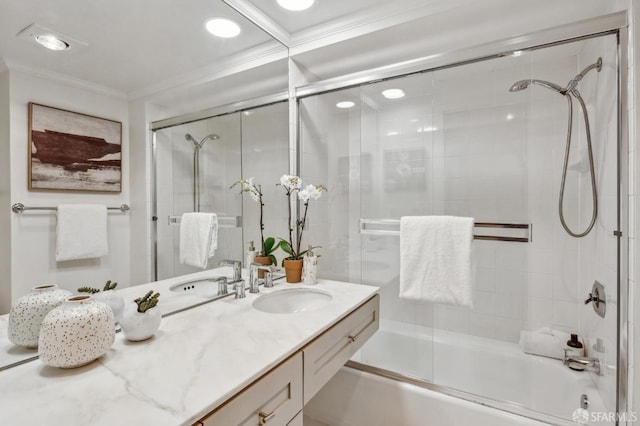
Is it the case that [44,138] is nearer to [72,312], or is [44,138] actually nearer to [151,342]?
[72,312]

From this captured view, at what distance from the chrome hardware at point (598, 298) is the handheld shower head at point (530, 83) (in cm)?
106

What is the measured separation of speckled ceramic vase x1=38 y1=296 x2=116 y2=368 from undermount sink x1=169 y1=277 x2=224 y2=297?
0.44 meters

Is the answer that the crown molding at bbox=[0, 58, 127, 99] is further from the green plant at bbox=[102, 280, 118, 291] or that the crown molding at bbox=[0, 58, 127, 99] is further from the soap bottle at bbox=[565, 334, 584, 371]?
the soap bottle at bbox=[565, 334, 584, 371]

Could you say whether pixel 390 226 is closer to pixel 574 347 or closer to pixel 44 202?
pixel 574 347

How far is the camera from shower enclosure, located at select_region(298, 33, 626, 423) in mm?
1663

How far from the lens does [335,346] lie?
1227 mm

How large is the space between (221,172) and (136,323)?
0.81 m

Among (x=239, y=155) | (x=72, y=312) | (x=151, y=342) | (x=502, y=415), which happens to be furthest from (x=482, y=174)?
(x=72, y=312)

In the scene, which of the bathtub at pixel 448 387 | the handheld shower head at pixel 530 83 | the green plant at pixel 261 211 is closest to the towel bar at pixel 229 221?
the green plant at pixel 261 211

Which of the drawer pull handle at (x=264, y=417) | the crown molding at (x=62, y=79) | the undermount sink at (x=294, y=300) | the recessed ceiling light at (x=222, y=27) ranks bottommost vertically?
the drawer pull handle at (x=264, y=417)

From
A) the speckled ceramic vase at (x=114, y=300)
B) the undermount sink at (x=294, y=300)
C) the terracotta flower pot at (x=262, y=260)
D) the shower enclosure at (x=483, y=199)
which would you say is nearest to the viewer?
the speckled ceramic vase at (x=114, y=300)

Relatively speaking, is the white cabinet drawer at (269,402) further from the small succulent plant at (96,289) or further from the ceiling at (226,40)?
the ceiling at (226,40)

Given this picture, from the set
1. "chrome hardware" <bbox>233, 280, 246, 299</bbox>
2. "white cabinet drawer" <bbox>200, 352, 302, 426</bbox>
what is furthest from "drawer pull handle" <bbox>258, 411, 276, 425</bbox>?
"chrome hardware" <bbox>233, 280, 246, 299</bbox>

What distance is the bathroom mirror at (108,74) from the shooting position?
2.69 ft
